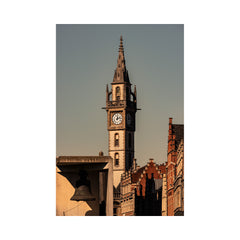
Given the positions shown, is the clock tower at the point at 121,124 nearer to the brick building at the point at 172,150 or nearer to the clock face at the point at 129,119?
the clock face at the point at 129,119

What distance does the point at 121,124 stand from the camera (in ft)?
316

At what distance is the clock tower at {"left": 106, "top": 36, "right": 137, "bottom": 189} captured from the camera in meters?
91.4

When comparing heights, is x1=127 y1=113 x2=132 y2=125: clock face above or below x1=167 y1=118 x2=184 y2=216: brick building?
above

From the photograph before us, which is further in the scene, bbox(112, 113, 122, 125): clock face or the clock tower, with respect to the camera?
bbox(112, 113, 122, 125): clock face

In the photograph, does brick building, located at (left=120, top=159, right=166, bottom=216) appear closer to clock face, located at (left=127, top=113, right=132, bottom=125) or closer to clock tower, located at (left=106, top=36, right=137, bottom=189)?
clock tower, located at (left=106, top=36, right=137, bottom=189)

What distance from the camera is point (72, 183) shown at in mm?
14961

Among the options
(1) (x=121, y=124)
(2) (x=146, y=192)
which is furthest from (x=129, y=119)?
(2) (x=146, y=192)

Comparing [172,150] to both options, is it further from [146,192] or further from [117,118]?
[117,118]

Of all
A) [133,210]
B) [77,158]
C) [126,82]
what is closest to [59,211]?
[77,158]

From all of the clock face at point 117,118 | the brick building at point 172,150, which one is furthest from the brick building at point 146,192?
the clock face at point 117,118

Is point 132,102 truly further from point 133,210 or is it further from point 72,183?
point 72,183

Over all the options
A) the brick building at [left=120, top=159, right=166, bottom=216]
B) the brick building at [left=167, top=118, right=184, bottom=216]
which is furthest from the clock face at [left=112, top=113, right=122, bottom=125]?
the brick building at [left=167, top=118, right=184, bottom=216]

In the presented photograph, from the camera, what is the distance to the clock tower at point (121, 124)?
3597 inches

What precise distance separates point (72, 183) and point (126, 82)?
250ft
